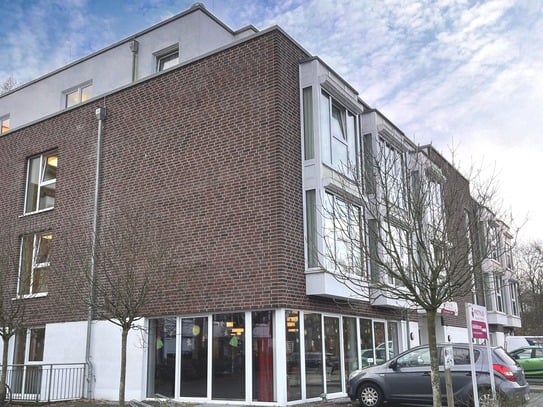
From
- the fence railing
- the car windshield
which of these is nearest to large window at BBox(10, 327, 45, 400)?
the fence railing

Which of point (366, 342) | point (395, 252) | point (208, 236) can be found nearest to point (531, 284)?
point (366, 342)

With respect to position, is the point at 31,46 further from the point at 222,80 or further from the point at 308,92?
the point at 308,92

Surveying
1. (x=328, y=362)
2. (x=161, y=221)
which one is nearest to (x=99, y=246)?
(x=161, y=221)

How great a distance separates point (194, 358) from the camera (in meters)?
13.9

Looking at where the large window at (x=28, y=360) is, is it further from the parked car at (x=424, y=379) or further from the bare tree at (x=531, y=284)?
the bare tree at (x=531, y=284)

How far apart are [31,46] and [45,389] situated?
10.4 metres

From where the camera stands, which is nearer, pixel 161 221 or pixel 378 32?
pixel 378 32

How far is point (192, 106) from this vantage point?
15805mm

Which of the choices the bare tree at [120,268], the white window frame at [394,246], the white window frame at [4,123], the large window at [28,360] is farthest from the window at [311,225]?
the white window frame at [4,123]

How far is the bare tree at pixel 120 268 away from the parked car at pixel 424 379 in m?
5.44

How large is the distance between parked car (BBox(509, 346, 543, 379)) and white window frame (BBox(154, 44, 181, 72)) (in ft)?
53.6

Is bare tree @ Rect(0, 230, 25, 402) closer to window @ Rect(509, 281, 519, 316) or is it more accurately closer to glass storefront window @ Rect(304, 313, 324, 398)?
glass storefront window @ Rect(304, 313, 324, 398)

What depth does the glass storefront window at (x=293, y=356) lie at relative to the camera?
12875 mm

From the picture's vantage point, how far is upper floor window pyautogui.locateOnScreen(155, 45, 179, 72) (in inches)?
741
